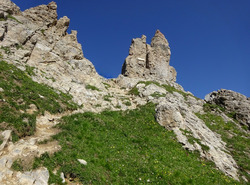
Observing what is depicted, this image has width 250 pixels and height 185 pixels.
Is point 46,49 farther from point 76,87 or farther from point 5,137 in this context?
point 5,137

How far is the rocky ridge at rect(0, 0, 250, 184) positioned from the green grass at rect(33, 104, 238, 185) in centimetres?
138

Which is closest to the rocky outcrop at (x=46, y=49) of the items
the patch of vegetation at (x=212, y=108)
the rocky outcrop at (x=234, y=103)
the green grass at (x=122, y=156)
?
the green grass at (x=122, y=156)

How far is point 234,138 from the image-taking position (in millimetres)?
30266

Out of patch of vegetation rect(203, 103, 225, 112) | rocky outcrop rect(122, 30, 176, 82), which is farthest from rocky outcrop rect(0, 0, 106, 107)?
patch of vegetation rect(203, 103, 225, 112)

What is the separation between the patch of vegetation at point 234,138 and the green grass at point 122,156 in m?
6.74

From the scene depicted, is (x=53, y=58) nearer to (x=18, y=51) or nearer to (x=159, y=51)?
(x=18, y=51)

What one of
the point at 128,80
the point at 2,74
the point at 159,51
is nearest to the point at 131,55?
the point at 159,51

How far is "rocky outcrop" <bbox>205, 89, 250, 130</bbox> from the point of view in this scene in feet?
128

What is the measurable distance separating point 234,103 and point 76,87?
39742 millimetres

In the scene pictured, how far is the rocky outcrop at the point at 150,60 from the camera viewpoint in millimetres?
57719

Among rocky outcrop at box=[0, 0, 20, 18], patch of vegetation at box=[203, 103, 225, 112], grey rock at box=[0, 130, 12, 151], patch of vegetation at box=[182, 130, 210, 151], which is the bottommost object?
grey rock at box=[0, 130, 12, 151]

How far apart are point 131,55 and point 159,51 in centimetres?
1177

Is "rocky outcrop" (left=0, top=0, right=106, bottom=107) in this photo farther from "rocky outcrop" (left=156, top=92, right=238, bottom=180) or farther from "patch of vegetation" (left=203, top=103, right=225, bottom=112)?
"patch of vegetation" (left=203, top=103, right=225, bottom=112)

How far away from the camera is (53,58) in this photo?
35.7 m
